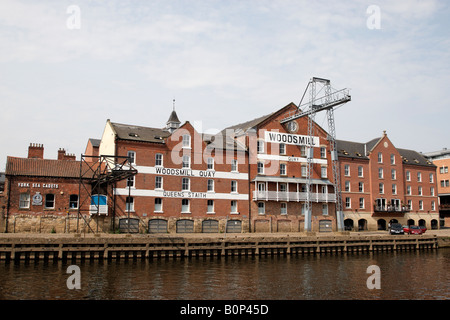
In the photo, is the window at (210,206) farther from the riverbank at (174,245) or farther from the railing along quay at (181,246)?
the railing along quay at (181,246)

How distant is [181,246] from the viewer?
116 feet

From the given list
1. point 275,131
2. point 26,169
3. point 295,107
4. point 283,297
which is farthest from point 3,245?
point 295,107

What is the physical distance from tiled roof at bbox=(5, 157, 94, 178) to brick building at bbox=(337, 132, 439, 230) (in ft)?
115

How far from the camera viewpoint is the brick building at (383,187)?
59.2 metres

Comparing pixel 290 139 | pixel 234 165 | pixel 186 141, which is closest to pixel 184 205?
pixel 186 141

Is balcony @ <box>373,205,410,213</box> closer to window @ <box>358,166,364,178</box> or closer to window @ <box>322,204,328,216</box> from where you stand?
window @ <box>358,166,364,178</box>

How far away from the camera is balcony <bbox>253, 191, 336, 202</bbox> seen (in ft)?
167

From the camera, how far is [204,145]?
48.8 meters

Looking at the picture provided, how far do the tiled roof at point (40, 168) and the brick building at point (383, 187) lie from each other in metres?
35.0

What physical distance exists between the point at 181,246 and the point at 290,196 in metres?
20.9

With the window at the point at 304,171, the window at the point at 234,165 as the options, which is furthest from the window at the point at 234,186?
→ the window at the point at 304,171
